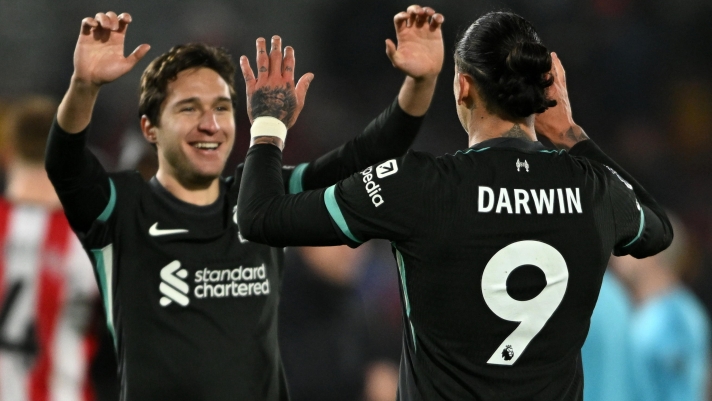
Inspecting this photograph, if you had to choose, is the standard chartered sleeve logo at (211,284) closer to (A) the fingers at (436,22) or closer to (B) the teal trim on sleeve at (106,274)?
(B) the teal trim on sleeve at (106,274)

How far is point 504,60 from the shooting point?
6.98 ft

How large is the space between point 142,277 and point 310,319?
1.72 meters

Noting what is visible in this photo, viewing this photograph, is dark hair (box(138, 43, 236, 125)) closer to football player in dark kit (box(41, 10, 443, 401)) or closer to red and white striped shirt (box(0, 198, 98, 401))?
football player in dark kit (box(41, 10, 443, 401))

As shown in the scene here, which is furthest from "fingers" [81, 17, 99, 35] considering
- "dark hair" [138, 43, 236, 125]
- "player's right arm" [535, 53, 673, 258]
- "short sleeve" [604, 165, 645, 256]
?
"short sleeve" [604, 165, 645, 256]

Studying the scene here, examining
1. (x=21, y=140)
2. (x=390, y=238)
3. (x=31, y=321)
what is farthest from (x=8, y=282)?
(x=390, y=238)

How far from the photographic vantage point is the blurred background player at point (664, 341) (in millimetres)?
5172

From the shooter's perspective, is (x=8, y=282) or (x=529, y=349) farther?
(x=8, y=282)

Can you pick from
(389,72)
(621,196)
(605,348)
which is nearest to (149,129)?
(621,196)

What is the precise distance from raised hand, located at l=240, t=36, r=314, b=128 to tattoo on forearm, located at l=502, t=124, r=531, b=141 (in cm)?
53

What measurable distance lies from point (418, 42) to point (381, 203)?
796 millimetres

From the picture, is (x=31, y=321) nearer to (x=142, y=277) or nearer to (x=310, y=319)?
(x=142, y=277)

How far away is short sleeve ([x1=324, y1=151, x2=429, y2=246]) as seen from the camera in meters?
2.07

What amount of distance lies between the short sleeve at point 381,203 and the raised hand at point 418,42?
617 mm

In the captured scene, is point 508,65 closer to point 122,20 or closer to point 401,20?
point 401,20
